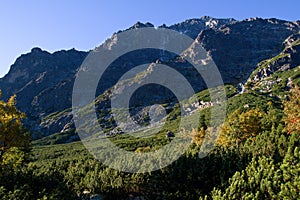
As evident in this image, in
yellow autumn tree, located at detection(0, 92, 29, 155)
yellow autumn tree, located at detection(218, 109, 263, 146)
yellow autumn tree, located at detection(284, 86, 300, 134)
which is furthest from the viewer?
yellow autumn tree, located at detection(218, 109, 263, 146)

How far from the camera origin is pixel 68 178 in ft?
102

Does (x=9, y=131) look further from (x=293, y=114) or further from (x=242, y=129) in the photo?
(x=242, y=129)

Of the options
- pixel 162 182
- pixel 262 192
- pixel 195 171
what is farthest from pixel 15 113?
pixel 262 192

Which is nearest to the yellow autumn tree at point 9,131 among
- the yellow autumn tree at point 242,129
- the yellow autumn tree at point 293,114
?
the yellow autumn tree at point 293,114

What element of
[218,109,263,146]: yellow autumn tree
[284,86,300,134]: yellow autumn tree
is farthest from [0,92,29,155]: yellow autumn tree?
[218,109,263,146]: yellow autumn tree

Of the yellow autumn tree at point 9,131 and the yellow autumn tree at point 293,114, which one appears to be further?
the yellow autumn tree at point 293,114

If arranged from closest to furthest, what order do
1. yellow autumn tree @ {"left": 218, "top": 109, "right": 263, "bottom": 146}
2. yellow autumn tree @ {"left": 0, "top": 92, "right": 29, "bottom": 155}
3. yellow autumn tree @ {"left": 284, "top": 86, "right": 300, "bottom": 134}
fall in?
yellow autumn tree @ {"left": 0, "top": 92, "right": 29, "bottom": 155}, yellow autumn tree @ {"left": 284, "top": 86, "right": 300, "bottom": 134}, yellow autumn tree @ {"left": 218, "top": 109, "right": 263, "bottom": 146}

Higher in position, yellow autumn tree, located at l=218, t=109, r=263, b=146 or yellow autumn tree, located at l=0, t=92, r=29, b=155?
yellow autumn tree, located at l=218, t=109, r=263, b=146

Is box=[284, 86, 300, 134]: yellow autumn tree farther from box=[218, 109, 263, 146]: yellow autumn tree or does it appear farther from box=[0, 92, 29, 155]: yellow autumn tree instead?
box=[0, 92, 29, 155]: yellow autumn tree

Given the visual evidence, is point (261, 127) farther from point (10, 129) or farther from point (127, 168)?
point (10, 129)

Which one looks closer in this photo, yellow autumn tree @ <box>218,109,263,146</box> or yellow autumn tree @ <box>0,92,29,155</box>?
yellow autumn tree @ <box>0,92,29,155</box>

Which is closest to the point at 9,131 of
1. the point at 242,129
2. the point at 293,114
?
the point at 293,114

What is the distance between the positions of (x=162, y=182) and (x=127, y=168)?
4.22 metres

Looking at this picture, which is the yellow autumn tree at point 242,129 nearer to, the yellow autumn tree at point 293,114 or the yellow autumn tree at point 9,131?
the yellow autumn tree at point 293,114
